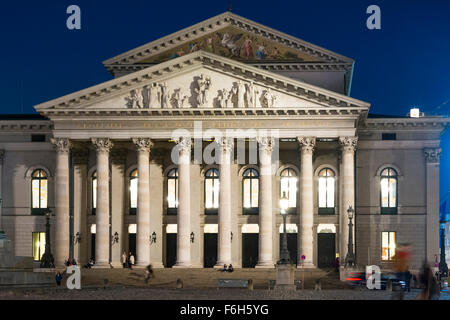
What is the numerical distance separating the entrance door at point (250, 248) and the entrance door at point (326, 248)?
192 inches

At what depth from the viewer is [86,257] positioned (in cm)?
7500

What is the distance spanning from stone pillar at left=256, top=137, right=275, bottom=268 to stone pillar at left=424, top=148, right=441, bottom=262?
13429 mm

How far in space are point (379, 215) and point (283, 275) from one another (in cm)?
2002

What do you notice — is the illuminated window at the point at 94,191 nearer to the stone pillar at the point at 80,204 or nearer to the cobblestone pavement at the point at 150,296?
the stone pillar at the point at 80,204

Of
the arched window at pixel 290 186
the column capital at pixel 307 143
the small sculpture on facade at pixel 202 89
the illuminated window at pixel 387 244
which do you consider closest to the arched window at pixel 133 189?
the small sculpture on facade at pixel 202 89

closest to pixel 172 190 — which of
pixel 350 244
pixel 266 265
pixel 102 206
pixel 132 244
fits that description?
pixel 132 244

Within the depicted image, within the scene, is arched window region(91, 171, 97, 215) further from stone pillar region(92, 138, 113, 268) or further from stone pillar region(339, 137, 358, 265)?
stone pillar region(339, 137, 358, 265)

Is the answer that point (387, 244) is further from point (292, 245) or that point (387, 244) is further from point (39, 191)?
point (39, 191)

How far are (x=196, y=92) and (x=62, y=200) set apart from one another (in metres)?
12.7

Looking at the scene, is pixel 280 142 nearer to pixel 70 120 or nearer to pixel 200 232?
pixel 200 232

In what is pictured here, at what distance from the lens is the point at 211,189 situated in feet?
247

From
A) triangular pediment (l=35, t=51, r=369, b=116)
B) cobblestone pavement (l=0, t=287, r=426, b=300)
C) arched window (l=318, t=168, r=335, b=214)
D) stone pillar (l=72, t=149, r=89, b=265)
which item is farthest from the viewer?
stone pillar (l=72, t=149, r=89, b=265)

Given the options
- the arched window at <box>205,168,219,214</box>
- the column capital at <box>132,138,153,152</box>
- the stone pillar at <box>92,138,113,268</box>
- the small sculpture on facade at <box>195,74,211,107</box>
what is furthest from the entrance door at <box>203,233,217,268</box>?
the small sculpture on facade at <box>195,74,211,107</box>

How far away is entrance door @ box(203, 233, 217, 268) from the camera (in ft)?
246
